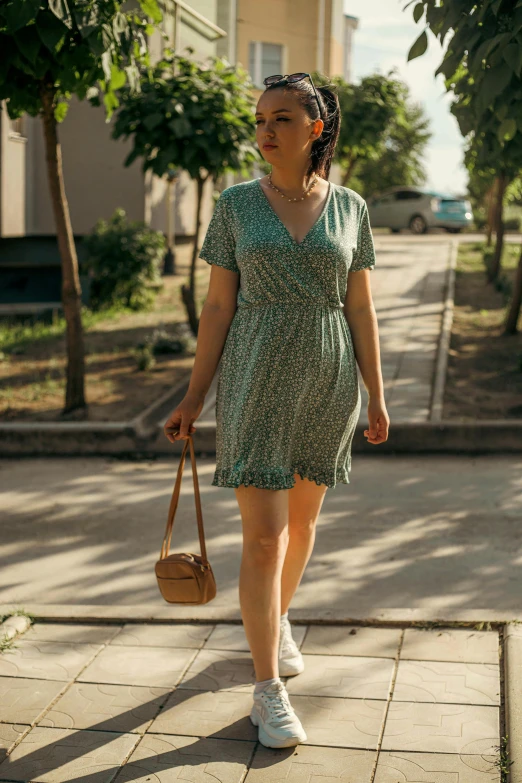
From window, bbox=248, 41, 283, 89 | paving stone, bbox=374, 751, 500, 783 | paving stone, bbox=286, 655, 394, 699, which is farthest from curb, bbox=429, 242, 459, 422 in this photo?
window, bbox=248, 41, 283, 89

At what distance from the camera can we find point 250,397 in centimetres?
326

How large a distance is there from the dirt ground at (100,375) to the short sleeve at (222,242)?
491cm

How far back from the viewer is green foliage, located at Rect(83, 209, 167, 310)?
536 inches

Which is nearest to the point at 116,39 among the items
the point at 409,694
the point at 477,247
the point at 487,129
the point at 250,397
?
the point at 487,129

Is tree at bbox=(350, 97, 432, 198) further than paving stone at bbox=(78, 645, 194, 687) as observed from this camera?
Yes

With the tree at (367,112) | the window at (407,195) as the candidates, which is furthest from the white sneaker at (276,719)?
the window at (407,195)

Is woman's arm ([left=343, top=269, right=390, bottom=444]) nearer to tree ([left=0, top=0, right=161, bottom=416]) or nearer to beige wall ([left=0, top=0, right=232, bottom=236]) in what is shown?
tree ([left=0, top=0, right=161, bottom=416])

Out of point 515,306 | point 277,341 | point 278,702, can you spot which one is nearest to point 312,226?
point 277,341

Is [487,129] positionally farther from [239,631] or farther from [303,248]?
[239,631]

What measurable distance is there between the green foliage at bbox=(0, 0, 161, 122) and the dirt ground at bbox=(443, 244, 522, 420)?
359 centimetres

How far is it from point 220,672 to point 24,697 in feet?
2.35

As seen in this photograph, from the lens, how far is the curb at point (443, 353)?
8.02 metres

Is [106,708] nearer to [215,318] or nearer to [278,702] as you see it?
[278,702]

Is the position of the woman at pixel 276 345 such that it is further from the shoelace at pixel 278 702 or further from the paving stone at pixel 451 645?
the paving stone at pixel 451 645
